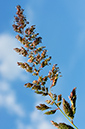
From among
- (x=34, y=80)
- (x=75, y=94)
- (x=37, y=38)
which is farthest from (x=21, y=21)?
(x=75, y=94)

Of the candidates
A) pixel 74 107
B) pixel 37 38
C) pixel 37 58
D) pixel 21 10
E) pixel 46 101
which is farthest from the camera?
pixel 21 10

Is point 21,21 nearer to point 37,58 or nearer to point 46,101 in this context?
point 37,58

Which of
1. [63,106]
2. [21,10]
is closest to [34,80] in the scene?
[63,106]

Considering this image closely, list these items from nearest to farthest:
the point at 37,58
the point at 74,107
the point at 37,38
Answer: the point at 74,107 < the point at 37,58 < the point at 37,38

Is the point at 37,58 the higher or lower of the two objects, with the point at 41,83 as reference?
higher

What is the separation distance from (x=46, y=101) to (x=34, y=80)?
2.16 ft

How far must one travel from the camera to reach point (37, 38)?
5.88m

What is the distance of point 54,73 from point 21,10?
2621 mm

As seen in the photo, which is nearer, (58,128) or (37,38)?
(58,128)

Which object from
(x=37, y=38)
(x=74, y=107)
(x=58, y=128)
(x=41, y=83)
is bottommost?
(x=58, y=128)

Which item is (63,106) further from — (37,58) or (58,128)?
(37,58)

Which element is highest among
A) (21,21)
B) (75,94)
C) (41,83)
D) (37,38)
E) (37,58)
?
(21,21)

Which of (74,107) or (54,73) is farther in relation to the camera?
(54,73)

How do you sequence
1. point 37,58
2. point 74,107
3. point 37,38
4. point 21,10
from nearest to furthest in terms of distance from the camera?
point 74,107 → point 37,58 → point 37,38 → point 21,10
